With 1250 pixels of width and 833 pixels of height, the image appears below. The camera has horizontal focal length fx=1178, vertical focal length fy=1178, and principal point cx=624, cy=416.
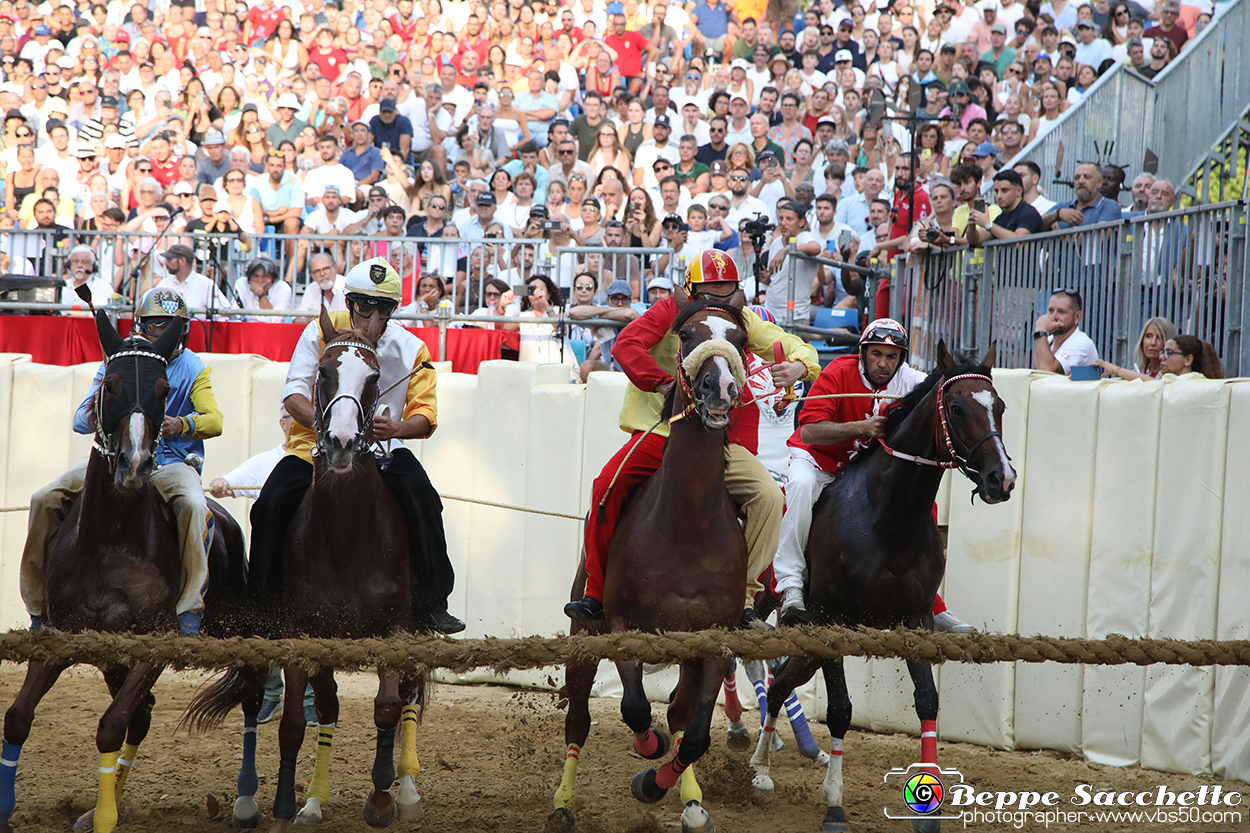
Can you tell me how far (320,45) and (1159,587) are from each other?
16.4 m

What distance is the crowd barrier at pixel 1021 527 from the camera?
22.8 feet

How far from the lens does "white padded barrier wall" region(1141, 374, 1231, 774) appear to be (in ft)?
22.7

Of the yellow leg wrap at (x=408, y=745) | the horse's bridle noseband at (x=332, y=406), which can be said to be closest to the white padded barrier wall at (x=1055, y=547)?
the yellow leg wrap at (x=408, y=745)

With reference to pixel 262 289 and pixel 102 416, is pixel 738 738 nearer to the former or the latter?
pixel 102 416

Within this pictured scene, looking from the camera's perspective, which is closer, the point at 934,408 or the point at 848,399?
the point at 934,408

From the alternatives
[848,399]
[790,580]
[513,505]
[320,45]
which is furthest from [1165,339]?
[320,45]

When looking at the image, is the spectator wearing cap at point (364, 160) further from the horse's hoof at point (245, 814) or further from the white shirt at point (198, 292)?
the horse's hoof at point (245, 814)

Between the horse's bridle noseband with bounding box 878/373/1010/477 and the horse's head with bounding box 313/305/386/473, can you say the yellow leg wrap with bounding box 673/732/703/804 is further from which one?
the horse's head with bounding box 313/305/386/473

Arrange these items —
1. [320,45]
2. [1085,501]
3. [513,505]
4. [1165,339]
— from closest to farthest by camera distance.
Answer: [1085,501] < [1165,339] < [513,505] < [320,45]

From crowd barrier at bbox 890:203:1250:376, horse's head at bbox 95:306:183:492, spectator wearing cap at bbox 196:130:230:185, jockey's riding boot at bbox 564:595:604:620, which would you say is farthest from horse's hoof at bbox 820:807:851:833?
spectator wearing cap at bbox 196:130:230:185

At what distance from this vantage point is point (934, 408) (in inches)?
252

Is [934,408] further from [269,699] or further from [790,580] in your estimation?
[269,699]

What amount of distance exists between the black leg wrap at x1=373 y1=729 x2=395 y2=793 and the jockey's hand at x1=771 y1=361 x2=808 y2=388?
2755 millimetres

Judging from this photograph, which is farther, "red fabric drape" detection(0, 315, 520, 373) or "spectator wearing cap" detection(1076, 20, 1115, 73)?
"spectator wearing cap" detection(1076, 20, 1115, 73)
